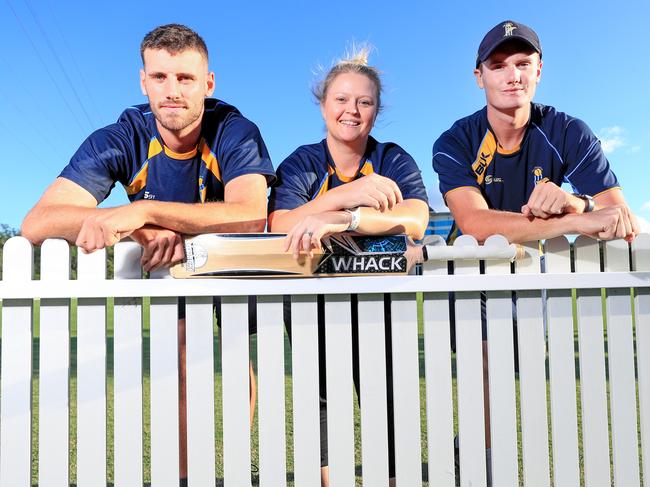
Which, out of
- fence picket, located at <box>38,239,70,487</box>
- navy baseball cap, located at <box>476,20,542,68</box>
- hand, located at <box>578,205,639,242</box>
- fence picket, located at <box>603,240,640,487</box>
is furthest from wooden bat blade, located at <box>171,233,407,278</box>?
navy baseball cap, located at <box>476,20,542,68</box>

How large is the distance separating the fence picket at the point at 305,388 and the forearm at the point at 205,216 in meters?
0.47

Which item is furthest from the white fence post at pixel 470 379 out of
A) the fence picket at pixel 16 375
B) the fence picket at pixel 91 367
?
the fence picket at pixel 16 375

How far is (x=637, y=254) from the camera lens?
242 cm

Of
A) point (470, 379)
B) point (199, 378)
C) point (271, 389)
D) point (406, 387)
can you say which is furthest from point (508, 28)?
point (199, 378)

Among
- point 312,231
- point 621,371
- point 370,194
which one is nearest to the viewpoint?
point 312,231

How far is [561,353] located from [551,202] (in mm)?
630

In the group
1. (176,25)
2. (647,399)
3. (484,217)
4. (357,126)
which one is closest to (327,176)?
(357,126)

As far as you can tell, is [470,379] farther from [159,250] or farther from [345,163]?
[159,250]

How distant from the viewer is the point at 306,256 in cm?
220

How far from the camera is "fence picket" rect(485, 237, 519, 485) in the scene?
2.33 metres

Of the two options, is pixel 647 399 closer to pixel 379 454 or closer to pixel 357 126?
pixel 379 454

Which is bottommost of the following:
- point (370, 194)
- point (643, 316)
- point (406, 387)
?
point (406, 387)

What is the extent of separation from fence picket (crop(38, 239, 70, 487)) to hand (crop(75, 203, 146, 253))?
0.32 ft

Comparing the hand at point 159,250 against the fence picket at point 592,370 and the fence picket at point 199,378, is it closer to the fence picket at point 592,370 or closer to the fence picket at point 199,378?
the fence picket at point 199,378
